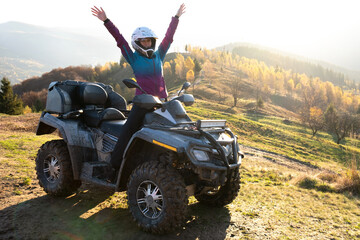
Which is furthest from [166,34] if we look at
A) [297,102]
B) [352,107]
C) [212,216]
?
[352,107]

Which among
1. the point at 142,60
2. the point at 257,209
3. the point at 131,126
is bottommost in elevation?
the point at 257,209

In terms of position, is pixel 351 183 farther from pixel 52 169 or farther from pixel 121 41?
pixel 52 169

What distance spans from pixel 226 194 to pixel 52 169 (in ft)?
11.2

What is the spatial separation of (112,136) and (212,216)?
2.32 metres

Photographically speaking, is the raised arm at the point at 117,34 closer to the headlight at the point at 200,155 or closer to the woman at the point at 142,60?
the woman at the point at 142,60

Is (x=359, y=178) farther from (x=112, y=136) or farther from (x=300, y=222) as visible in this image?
(x=112, y=136)

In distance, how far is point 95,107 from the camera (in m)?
6.07

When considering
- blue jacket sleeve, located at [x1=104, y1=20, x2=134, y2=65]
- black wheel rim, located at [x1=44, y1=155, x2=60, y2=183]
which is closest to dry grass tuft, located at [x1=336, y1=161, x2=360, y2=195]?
blue jacket sleeve, located at [x1=104, y1=20, x2=134, y2=65]

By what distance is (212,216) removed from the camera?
4.96 meters

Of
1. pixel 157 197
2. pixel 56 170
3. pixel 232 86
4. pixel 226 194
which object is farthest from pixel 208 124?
pixel 232 86

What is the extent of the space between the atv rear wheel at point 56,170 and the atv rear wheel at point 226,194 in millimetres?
2489

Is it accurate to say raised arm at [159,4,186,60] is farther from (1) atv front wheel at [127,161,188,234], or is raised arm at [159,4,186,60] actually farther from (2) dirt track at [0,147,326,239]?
(2) dirt track at [0,147,326,239]

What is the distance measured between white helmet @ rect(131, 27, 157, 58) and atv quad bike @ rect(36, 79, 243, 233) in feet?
3.10

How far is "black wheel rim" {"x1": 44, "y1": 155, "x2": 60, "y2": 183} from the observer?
5.51m
